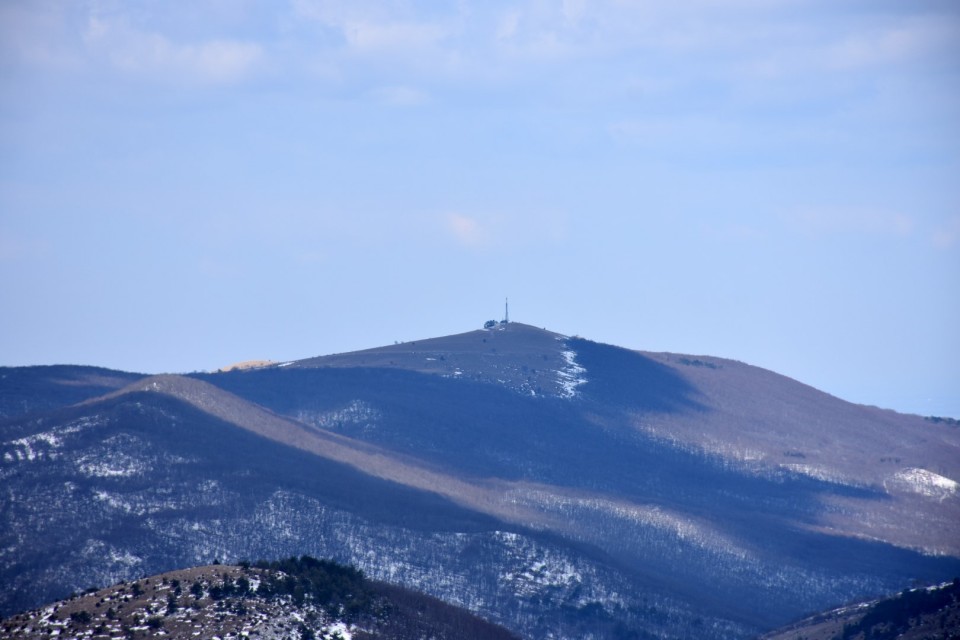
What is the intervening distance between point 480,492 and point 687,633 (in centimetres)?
4891

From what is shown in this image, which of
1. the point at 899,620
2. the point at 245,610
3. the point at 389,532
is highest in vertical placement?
the point at 389,532

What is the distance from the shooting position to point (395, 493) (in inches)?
6767

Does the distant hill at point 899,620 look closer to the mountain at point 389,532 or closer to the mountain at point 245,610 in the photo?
the mountain at point 389,532

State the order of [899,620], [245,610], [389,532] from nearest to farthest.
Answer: [245,610], [899,620], [389,532]

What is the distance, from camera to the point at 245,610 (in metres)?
90.5

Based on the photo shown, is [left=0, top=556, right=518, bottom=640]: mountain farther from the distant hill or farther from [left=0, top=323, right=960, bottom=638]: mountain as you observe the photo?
[left=0, top=323, right=960, bottom=638]: mountain

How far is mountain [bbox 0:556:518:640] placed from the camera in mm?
87688

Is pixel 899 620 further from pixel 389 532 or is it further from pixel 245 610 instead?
pixel 389 532

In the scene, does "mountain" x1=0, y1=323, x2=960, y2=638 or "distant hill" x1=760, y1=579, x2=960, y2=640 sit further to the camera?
"mountain" x1=0, y1=323, x2=960, y2=638

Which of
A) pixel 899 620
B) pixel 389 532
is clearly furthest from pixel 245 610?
pixel 389 532

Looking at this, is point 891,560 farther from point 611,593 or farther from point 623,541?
point 611,593

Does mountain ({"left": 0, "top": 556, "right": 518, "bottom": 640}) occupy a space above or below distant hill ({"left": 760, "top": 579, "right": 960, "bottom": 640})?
above

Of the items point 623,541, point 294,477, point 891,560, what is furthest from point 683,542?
point 294,477

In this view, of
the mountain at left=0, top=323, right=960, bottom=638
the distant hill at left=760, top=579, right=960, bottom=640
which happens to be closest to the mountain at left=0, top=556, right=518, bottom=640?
the distant hill at left=760, top=579, right=960, bottom=640
